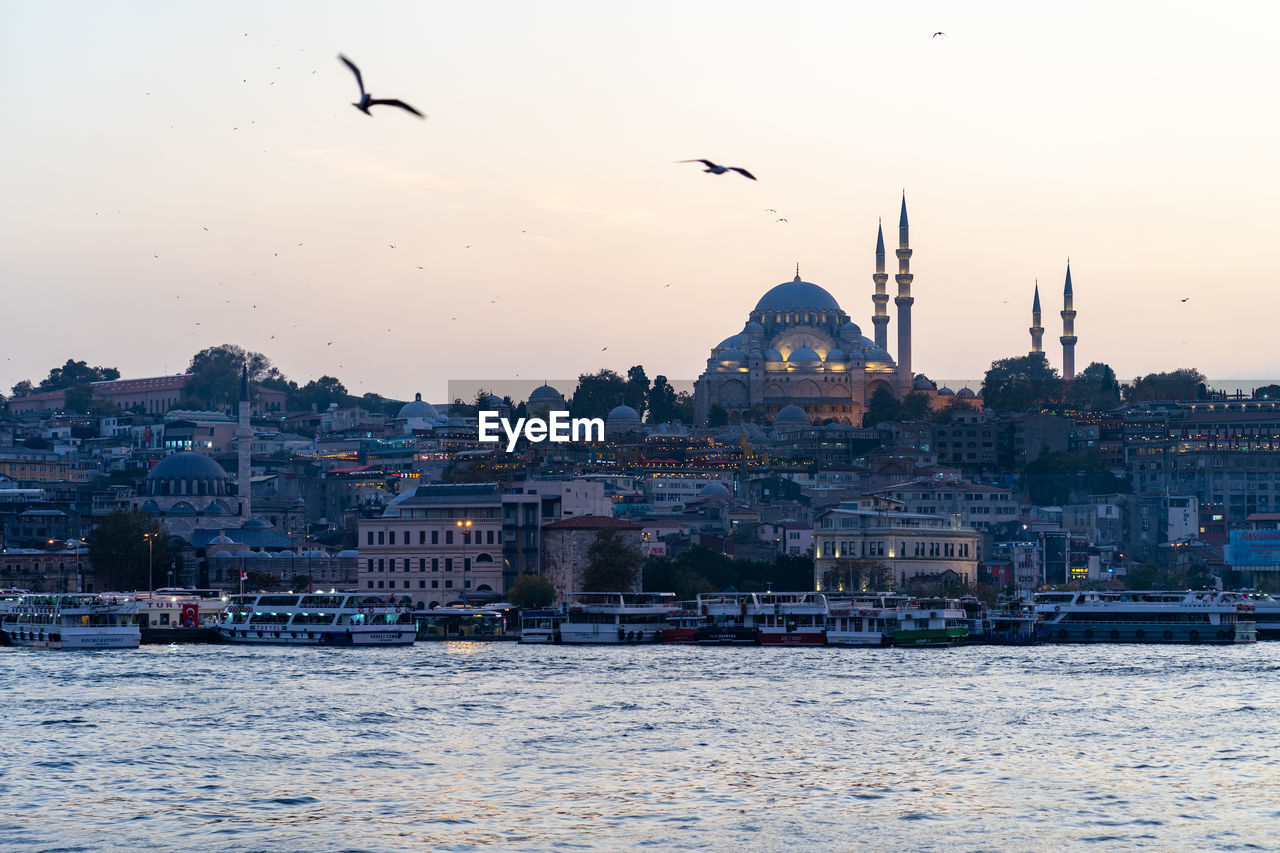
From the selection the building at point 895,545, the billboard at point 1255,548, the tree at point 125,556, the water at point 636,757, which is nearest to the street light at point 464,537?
the building at point 895,545

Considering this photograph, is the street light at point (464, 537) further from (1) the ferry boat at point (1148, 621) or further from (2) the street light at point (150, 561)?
(1) the ferry boat at point (1148, 621)

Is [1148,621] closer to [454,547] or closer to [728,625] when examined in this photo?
[728,625]

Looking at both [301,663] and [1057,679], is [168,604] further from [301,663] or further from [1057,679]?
[1057,679]

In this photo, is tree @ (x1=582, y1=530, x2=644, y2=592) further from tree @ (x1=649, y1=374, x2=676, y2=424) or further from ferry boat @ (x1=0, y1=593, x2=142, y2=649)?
tree @ (x1=649, y1=374, x2=676, y2=424)

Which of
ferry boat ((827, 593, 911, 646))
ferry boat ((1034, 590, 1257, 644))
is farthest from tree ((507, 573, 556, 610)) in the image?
ferry boat ((1034, 590, 1257, 644))

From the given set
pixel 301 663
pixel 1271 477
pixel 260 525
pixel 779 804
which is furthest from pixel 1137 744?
pixel 1271 477

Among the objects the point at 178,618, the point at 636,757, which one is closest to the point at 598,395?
the point at 178,618
